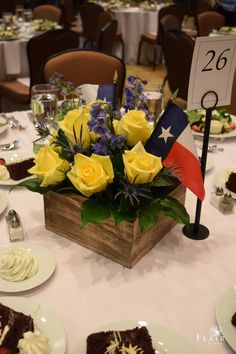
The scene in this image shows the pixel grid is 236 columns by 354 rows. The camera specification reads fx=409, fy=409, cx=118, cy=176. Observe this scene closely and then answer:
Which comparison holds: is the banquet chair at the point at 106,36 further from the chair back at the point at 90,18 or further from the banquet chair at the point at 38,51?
the chair back at the point at 90,18

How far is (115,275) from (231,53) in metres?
0.54

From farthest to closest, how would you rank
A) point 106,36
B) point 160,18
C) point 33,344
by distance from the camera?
point 160,18 → point 106,36 → point 33,344

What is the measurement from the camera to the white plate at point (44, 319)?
708mm

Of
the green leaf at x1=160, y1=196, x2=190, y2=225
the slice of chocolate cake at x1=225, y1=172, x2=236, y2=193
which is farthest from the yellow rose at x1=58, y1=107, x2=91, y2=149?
the slice of chocolate cake at x1=225, y1=172, x2=236, y2=193

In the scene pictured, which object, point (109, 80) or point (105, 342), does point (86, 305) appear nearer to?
point (105, 342)

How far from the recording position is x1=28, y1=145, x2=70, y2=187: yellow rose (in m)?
0.90

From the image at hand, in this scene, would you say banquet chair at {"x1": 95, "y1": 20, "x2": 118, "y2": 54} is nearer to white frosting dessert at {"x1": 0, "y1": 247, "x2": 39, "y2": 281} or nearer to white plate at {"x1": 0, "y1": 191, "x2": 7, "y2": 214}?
white plate at {"x1": 0, "y1": 191, "x2": 7, "y2": 214}

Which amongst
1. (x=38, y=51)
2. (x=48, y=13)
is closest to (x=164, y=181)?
(x=38, y=51)

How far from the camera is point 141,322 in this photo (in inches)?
29.5

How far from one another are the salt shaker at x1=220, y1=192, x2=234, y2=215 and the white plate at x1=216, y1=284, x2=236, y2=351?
1.05 ft

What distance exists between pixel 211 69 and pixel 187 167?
215 millimetres

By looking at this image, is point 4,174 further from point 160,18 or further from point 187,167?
point 160,18

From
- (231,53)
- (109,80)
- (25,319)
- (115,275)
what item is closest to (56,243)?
(115,275)

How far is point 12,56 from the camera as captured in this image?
11.4 ft
